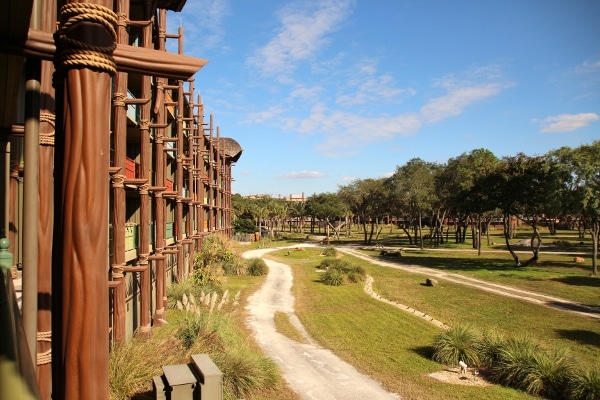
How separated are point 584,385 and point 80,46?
1212 centimetres

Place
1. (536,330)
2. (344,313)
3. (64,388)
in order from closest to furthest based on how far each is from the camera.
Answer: (64,388), (536,330), (344,313)

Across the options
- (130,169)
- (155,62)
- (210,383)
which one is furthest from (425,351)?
(155,62)

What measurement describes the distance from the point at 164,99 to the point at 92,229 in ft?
51.0

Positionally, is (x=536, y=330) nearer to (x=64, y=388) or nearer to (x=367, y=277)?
(x=367, y=277)

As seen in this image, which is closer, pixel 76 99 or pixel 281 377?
pixel 76 99

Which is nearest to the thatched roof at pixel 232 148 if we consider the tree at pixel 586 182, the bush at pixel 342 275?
the bush at pixel 342 275

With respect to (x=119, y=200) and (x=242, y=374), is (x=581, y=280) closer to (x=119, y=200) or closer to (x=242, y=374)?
(x=242, y=374)

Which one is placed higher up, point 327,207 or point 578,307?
point 327,207

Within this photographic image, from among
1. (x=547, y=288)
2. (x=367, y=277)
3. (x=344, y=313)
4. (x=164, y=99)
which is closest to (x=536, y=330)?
(x=344, y=313)

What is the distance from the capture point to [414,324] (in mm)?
18266

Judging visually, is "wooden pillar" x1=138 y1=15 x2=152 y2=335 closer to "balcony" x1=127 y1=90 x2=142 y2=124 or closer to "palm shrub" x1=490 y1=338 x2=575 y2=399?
"balcony" x1=127 y1=90 x2=142 y2=124

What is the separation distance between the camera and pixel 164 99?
655 inches

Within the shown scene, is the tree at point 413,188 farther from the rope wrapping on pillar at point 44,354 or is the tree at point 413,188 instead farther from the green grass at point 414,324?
the rope wrapping on pillar at point 44,354

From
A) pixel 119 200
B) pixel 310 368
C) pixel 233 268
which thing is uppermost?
pixel 119 200
